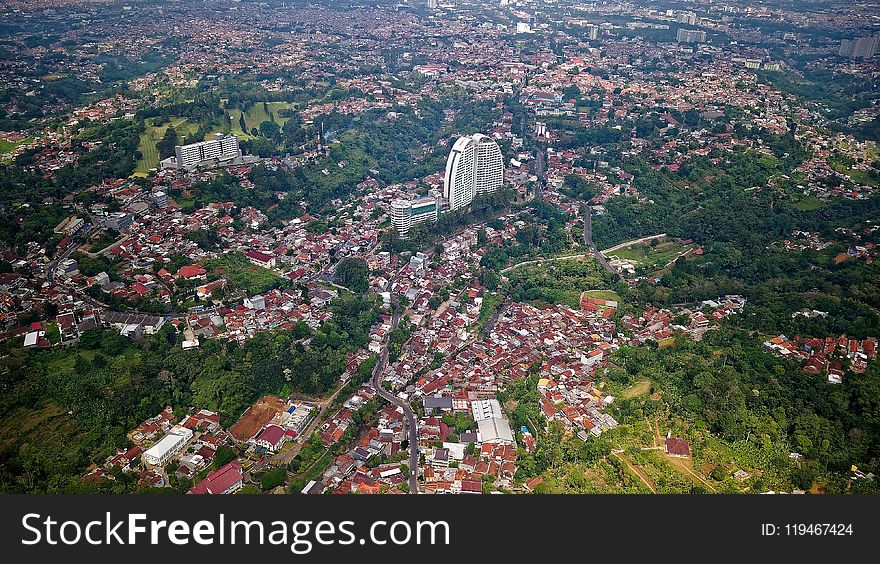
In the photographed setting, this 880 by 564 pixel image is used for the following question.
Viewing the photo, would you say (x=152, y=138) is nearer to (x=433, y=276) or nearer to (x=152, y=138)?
(x=152, y=138)

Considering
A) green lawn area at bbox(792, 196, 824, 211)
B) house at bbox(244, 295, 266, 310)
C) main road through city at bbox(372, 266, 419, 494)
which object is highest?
green lawn area at bbox(792, 196, 824, 211)

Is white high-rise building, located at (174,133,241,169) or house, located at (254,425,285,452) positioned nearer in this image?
house, located at (254,425,285,452)

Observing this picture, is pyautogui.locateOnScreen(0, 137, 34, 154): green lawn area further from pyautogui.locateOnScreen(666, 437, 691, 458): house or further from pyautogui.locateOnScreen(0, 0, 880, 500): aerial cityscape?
pyautogui.locateOnScreen(666, 437, 691, 458): house

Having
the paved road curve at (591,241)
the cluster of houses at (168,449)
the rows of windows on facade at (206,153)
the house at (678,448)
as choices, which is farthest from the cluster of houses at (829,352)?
the rows of windows on facade at (206,153)

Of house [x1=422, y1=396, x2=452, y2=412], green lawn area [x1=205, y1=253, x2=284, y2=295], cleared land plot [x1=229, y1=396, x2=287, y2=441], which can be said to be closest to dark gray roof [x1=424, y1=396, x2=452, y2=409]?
house [x1=422, y1=396, x2=452, y2=412]

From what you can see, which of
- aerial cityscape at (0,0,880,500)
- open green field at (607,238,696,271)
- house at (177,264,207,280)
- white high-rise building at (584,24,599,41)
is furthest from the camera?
white high-rise building at (584,24,599,41)
